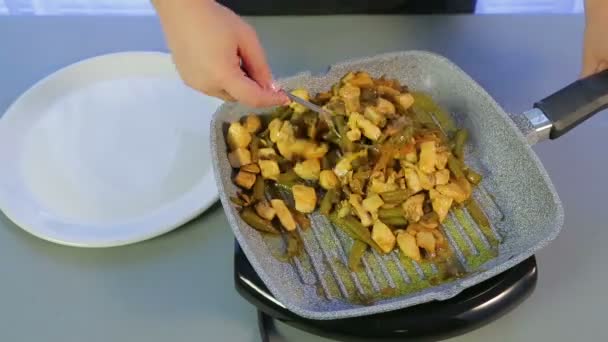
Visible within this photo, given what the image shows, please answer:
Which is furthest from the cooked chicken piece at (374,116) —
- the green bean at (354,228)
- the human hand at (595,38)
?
the human hand at (595,38)

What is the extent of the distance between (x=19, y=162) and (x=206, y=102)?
236 millimetres

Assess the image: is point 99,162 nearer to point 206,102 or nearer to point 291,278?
point 206,102

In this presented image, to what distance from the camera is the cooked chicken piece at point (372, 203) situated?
0.66 metres

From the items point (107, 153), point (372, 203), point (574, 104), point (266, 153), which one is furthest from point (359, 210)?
point (107, 153)

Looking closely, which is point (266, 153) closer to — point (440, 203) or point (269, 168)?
point (269, 168)

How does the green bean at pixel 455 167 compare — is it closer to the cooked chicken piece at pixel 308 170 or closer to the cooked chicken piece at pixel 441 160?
the cooked chicken piece at pixel 441 160

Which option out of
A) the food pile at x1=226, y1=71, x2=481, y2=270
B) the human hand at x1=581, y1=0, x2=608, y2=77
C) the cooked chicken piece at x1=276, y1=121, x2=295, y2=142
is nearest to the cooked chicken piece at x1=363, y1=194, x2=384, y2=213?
the food pile at x1=226, y1=71, x2=481, y2=270

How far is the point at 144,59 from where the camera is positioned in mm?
901

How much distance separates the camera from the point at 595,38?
706 mm

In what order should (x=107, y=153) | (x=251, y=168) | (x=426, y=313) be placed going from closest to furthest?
1. (x=426, y=313)
2. (x=251, y=168)
3. (x=107, y=153)

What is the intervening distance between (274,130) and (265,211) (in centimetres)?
10

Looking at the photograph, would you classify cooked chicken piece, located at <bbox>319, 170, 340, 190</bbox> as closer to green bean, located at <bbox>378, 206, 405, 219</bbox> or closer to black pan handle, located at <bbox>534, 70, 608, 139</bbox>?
green bean, located at <bbox>378, 206, 405, 219</bbox>

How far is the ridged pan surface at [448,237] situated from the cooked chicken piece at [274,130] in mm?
38

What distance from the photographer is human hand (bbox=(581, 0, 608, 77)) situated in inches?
27.5
